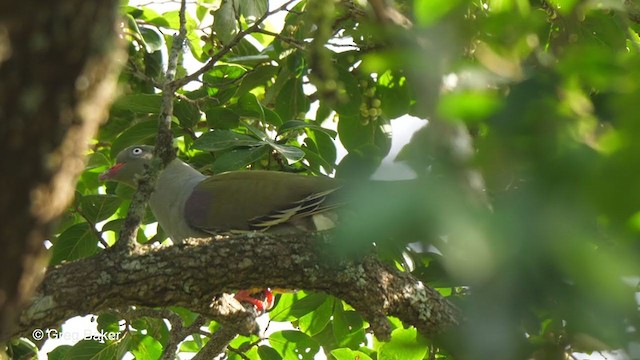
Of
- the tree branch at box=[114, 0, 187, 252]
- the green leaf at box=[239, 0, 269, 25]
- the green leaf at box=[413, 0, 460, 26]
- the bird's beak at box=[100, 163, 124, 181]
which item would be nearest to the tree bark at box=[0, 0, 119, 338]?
the green leaf at box=[413, 0, 460, 26]

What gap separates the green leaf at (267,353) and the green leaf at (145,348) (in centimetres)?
44

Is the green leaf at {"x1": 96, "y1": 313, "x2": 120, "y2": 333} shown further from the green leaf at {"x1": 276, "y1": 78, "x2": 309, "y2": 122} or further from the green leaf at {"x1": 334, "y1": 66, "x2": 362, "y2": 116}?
the green leaf at {"x1": 334, "y1": 66, "x2": 362, "y2": 116}

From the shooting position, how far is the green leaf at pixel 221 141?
3186mm

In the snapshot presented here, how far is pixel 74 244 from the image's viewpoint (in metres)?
3.38

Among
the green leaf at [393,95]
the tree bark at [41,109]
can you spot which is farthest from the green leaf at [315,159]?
the tree bark at [41,109]

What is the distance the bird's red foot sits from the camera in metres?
3.47

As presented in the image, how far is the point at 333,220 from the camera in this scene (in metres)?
3.61

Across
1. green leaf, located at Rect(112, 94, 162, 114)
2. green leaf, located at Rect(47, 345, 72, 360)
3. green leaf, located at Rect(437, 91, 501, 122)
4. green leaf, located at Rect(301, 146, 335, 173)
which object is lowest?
green leaf, located at Rect(47, 345, 72, 360)

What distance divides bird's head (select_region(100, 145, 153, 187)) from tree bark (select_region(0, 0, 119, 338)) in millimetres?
2634

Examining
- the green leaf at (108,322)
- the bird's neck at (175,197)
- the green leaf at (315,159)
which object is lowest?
the green leaf at (108,322)

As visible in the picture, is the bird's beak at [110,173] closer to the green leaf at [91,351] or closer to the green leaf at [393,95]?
the green leaf at [91,351]

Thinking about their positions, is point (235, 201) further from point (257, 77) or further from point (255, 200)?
point (257, 77)

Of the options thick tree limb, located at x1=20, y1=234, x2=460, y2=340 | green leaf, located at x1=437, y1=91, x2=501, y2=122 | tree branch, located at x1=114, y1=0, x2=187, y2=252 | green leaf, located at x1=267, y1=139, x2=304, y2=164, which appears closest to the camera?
green leaf, located at x1=437, y1=91, x2=501, y2=122

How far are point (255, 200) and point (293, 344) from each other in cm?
66
